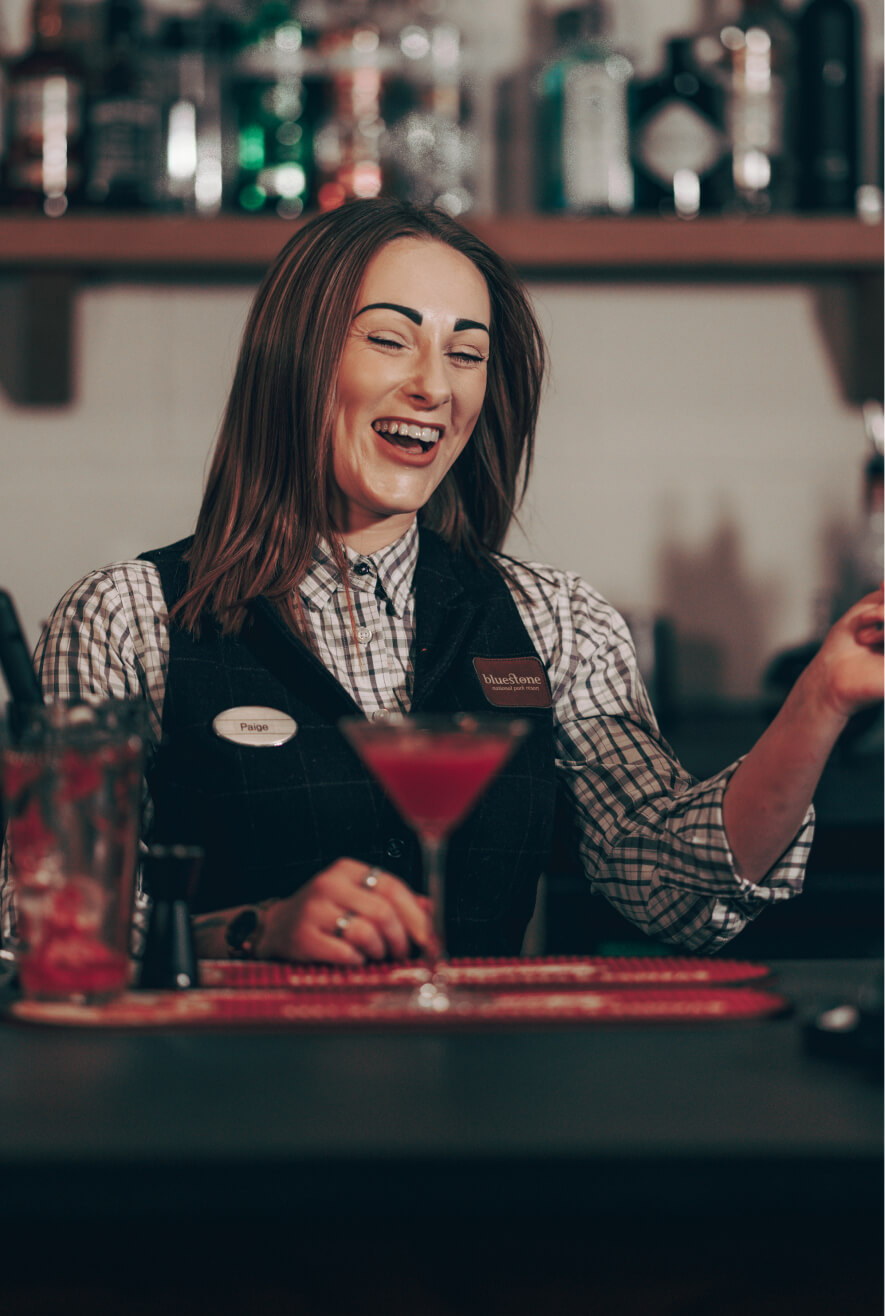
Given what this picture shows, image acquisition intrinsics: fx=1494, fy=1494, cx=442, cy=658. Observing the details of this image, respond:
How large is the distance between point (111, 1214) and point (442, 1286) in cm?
16

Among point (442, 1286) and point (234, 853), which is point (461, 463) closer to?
point (234, 853)

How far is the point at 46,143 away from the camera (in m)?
2.11

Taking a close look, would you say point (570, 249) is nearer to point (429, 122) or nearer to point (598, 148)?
point (598, 148)

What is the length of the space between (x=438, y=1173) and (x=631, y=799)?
77 centimetres

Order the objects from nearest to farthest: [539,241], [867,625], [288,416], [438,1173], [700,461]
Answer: [438,1173]
[867,625]
[288,416]
[539,241]
[700,461]

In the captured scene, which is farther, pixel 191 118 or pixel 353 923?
pixel 191 118

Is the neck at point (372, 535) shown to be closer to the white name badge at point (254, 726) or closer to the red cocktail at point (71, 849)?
the white name badge at point (254, 726)

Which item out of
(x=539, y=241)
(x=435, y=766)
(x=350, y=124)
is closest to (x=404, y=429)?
(x=435, y=766)

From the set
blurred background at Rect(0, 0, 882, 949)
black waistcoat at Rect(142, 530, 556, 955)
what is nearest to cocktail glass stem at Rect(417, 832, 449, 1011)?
black waistcoat at Rect(142, 530, 556, 955)

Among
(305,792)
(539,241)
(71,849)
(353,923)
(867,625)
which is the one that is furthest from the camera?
(539,241)

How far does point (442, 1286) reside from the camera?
62cm

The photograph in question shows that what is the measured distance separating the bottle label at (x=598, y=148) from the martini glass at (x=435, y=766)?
61.3 inches

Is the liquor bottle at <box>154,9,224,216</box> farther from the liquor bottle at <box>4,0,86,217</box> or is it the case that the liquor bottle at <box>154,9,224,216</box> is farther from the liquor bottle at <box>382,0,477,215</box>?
the liquor bottle at <box>382,0,477,215</box>

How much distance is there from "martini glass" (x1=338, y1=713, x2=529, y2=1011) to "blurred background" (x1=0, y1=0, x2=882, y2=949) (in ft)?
4.07
